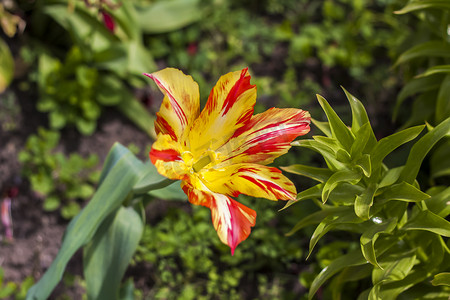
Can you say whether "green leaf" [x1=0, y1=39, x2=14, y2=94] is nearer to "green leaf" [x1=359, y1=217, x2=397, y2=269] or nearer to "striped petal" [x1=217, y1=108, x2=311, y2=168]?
"striped petal" [x1=217, y1=108, x2=311, y2=168]

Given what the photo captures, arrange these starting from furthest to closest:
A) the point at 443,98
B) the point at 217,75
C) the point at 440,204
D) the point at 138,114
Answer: the point at 217,75 < the point at 138,114 < the point at 443,98 < the point at 440,204

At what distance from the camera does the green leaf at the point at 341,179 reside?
1003 mm

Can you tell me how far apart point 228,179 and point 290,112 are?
18cm

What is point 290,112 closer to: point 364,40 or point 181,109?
point 181,109

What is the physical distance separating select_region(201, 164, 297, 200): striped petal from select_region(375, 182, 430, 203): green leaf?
1.08ft

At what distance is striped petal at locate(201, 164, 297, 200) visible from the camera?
2.91 feet

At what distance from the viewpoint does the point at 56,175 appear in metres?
2.05

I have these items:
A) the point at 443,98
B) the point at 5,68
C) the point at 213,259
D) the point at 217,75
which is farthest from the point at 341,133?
the point at 5,68

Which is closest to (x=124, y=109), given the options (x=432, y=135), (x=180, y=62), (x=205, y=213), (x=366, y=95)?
(x=180, y=62)

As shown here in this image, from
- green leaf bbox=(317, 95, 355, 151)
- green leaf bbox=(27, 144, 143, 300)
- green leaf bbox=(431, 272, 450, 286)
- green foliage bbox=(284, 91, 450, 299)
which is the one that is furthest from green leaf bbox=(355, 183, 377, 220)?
green leaf bbox=(27, 144, 143, 300)

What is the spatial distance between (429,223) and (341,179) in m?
0.25

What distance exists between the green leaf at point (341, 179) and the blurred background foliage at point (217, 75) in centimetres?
39

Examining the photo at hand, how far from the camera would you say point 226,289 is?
181cm

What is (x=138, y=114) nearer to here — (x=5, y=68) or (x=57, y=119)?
(x=57, y=119)
